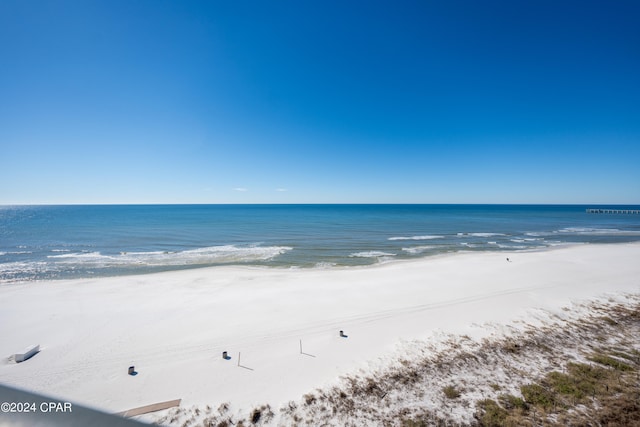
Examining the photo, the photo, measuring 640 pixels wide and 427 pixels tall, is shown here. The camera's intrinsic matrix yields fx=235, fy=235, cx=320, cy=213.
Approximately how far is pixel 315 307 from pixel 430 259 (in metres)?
14.9

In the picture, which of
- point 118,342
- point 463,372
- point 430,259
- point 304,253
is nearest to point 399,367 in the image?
point 463,372

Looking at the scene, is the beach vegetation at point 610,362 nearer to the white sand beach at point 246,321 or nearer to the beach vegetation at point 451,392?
the white sand beach at point 246,321

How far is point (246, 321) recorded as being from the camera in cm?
1057

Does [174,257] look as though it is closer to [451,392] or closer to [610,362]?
[451,392]

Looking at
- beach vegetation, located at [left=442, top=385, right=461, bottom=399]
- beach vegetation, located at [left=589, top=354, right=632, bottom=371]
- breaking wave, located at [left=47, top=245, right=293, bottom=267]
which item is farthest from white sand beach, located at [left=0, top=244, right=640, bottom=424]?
breaking wave, located at [left=47, top=245, right=293, bottom=267]

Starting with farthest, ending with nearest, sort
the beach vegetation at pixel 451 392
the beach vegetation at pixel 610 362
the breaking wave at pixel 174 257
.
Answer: the breaking wave at pixel 174 257 < the beach vegetation at pixel 610 362 < the beach vegetation at pixel 451 392

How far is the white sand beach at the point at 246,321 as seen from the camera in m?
7.14

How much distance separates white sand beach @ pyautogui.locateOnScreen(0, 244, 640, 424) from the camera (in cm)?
714

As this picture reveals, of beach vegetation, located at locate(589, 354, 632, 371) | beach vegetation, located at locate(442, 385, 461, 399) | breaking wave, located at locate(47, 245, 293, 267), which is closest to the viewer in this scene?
beach vegetation, located at locate(442, 385, 461, 399)

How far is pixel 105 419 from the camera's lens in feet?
7.22

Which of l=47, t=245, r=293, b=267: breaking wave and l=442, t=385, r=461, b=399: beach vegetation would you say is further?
l=47, t=245, r=293, b=267: breaking wave

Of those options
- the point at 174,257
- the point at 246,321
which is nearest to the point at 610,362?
the point at 246,321

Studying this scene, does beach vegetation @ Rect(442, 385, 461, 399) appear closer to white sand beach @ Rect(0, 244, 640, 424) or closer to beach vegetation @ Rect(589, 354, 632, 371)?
white sand beach @ Rect(0, 244, 640, 424)

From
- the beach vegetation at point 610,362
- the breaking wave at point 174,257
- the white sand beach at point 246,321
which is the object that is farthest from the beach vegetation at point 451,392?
the breaking wave at point 174,257
